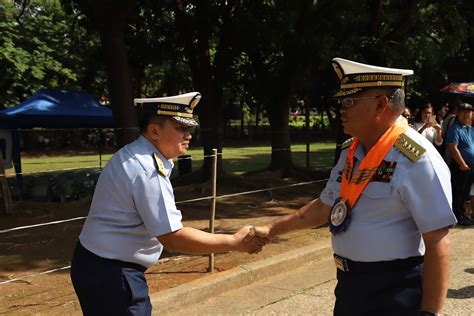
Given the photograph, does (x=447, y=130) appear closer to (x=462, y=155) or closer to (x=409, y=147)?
(x=462, y=155)

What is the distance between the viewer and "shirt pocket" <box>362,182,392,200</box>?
216 centimetres

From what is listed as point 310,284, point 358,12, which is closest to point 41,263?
point 310,284

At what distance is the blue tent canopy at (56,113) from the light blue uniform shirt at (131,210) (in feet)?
35.3

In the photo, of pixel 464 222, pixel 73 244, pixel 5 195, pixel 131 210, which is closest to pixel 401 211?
pixel 131 210

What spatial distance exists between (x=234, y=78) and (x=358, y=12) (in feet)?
12.5

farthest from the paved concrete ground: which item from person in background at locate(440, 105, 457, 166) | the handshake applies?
person in background at locate(440, 105, 457, 166)

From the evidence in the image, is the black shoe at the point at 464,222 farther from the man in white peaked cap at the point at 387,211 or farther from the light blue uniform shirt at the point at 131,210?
the light blue uniform shirt at the point at 131,210

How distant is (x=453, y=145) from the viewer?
799 centimetres

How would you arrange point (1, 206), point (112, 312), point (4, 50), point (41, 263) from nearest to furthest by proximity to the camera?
1. point (112, 312)
2. point (41, 263)
3. point (1, 206)
4. point (4, 50)

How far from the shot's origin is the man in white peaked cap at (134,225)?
8.25 ft

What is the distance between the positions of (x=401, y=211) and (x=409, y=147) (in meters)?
0.26

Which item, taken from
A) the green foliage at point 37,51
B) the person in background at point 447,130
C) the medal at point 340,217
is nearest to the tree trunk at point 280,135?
the person in background at point 447,130

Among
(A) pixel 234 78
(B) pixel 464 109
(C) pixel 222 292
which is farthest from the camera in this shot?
(A) pixel 234 78

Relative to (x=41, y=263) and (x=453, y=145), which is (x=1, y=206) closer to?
(x=41, y=263)
